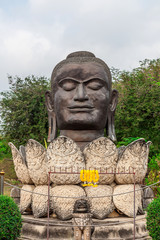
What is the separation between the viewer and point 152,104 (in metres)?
14.9

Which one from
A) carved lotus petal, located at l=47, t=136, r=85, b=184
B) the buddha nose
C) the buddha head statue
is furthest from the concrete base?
the buddha nose

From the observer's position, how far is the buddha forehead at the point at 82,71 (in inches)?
278

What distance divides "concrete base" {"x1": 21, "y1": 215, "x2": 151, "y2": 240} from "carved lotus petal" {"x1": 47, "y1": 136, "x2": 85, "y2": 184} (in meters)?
0.80

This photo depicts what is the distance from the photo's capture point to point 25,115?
1608 cm

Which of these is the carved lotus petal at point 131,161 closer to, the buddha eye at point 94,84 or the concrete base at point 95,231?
the concrete base at point 95,231

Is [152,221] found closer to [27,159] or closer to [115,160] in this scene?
[115,160]

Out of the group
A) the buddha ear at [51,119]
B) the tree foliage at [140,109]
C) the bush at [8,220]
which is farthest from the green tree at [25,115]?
the bush at [8,220]

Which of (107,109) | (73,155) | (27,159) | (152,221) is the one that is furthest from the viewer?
(107,109)

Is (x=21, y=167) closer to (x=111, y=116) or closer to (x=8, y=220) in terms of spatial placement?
(x=8, y=220)

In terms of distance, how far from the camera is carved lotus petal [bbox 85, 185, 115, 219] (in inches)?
238

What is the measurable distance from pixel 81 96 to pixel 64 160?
1.53m

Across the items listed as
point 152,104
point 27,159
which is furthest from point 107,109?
point 152,104

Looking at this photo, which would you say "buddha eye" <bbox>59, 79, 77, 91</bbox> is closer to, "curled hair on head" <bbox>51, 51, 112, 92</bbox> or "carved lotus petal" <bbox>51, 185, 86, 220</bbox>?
"curled hair on head" <bbox>51, 51, 112, 92</bbox>

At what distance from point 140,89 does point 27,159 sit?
9983 mm
